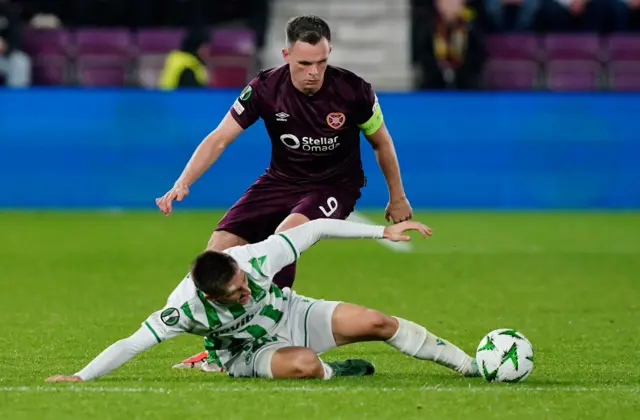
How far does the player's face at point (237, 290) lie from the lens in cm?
599

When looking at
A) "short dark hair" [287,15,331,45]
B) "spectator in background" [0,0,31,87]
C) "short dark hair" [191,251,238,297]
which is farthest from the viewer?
"spectator in background" [0,0,31,87]

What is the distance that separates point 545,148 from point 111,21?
6360mm

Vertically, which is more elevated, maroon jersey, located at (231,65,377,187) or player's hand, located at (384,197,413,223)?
maroon jersey, located at (231,65,377,187)

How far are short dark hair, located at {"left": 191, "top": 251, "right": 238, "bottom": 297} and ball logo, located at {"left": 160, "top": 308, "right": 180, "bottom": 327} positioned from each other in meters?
0.23

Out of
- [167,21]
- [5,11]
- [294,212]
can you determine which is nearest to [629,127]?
[167,21]

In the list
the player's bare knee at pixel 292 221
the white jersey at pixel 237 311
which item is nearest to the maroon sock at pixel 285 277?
the player's bare knee at pixel 292 221

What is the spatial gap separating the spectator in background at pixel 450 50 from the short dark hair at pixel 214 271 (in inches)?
443

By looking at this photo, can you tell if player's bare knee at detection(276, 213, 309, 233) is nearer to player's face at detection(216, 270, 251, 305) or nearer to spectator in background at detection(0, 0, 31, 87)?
player's face at detection(216, 270, 251, 305)

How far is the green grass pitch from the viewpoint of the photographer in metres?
5.83

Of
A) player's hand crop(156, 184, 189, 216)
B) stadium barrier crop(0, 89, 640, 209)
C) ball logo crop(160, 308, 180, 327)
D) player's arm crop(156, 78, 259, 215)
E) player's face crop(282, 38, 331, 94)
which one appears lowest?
stadium barrier crop(0, 89, 640, 209)

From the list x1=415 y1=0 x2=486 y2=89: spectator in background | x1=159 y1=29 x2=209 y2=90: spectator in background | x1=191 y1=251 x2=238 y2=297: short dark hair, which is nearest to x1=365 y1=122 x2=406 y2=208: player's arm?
x1=191 y1=251 x2=238 y2=297: short dark hair

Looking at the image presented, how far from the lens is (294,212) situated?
7355mm

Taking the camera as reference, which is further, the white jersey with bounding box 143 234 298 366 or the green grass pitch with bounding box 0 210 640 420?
the white jersey with bounding box 143 234 298 366

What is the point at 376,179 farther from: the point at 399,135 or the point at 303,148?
the point at 303,148
